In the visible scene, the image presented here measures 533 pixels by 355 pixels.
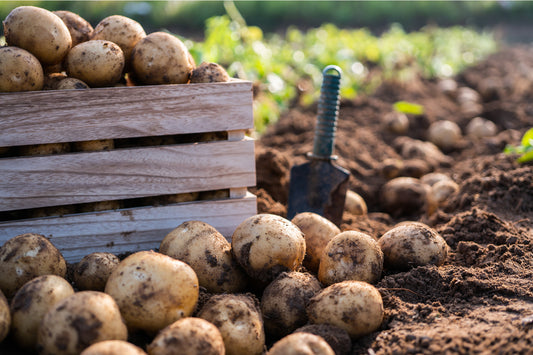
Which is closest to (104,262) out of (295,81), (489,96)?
(295,81)

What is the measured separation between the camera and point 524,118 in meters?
6.50

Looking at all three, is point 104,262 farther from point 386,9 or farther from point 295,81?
point 386,9

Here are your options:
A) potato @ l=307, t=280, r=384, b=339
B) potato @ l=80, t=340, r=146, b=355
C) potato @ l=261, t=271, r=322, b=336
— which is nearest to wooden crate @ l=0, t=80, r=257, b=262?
potato @ l=261, t=271, r=322, b=336

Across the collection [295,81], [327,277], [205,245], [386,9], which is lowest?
[327,277]

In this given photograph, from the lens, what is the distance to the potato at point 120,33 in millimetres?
2797

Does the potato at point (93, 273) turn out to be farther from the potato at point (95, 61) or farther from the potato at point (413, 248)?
the potato at point (413, 248)

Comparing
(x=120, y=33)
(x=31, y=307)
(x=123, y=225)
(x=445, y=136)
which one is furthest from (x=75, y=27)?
(x=445, y=136)

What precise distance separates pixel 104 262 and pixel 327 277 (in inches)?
42.6

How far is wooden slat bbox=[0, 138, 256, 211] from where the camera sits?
2514 millimetres

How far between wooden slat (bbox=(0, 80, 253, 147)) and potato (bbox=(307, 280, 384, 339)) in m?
1.22

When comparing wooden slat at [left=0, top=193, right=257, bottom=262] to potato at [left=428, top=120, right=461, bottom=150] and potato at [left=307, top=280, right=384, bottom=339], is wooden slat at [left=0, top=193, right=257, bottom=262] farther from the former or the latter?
potato at [left=428, top=120, right=461, bottom=150]

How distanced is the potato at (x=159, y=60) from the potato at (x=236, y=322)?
1.34 meters

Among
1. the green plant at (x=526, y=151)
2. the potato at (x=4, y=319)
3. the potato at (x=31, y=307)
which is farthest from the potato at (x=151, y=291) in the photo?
the green plant at (x=526, y=151)

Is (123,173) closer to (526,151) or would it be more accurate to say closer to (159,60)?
(159,60)
